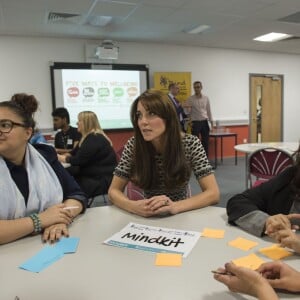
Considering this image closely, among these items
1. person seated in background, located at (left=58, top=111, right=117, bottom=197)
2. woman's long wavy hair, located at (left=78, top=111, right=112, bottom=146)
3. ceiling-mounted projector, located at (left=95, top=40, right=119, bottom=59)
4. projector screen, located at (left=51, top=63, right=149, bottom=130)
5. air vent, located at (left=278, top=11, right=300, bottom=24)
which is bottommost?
person seated in background, located at (left=58, top=111, right=117, bottom=197)

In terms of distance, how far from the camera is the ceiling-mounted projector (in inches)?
230

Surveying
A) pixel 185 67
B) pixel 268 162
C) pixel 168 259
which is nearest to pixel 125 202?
pixel 168 259

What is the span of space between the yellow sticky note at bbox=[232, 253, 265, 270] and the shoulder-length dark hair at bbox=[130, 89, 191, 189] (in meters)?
0.73

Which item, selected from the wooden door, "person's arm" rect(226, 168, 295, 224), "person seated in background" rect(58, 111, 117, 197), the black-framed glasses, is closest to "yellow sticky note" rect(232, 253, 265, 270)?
"person's arm" rect(226, 168, 295, 224)

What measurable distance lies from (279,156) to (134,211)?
1.87 meters

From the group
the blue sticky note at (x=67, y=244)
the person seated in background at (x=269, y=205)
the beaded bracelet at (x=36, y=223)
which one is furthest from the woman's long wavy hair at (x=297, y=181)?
the beaded bracelet at (x=36, y=223)

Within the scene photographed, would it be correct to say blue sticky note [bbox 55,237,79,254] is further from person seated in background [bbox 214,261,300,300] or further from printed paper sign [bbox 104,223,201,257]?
person seated in background [bbox 214,261,300,300]

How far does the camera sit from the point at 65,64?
19.4 ft

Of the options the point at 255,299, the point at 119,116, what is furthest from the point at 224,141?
the point at 255,299

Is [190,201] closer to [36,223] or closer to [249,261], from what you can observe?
[249,261]

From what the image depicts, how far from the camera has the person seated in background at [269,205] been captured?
1.19 m

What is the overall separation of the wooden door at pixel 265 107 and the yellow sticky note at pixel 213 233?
7.00 m

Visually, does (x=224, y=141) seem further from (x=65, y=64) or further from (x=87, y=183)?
(x=87, y=183)

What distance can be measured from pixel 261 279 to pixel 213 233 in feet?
1.42
